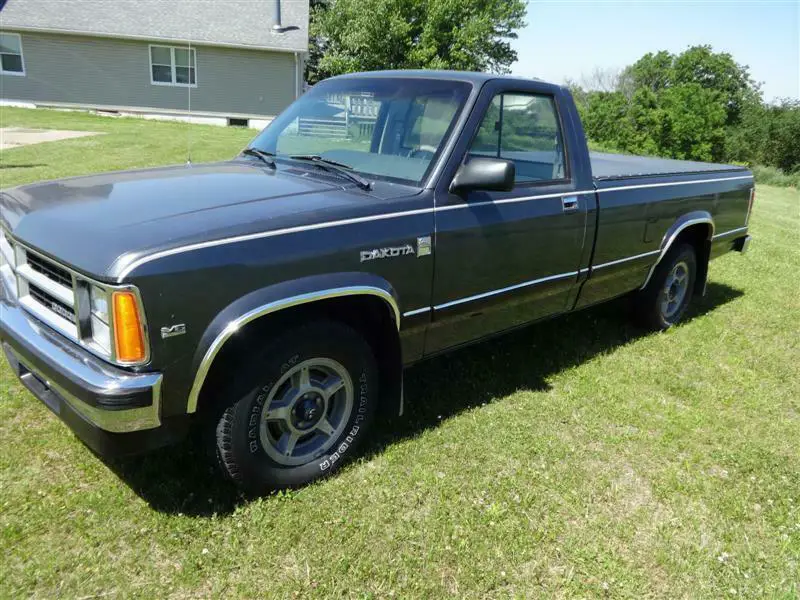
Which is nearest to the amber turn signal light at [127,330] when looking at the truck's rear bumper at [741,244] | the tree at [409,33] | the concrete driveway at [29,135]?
the truck's rear bumper at [741,244]

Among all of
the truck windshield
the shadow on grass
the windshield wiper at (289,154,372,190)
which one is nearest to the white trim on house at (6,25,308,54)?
the shadow on grass

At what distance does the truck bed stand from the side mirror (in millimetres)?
1360

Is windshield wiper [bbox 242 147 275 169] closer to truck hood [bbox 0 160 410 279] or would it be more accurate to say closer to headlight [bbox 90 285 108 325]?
truck hood [bbox 0 160 410 279]

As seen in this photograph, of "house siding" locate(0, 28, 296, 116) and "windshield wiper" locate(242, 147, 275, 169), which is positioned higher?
"house siding" locate(0, 28, 296, 116)

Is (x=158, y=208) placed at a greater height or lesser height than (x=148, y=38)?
lesser

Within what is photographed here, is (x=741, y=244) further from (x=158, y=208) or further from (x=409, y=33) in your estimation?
(x=409, y=33)

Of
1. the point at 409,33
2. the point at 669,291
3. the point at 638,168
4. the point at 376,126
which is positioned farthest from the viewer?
the point at 409,33

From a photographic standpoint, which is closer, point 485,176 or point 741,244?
point 485,176

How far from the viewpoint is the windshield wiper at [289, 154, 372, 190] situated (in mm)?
3201

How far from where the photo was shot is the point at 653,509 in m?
3.13

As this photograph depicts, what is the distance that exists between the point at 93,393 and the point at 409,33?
29.7 metres

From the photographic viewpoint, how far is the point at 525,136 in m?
Result: 3.89

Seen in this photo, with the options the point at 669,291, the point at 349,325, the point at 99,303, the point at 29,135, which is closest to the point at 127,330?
the point at 99,303

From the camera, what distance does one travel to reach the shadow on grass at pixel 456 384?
297 cm
